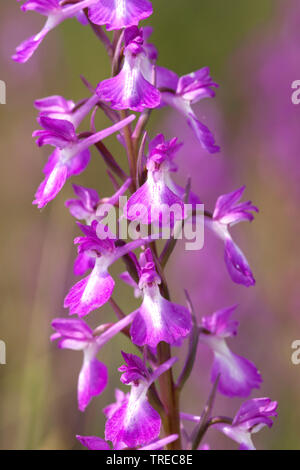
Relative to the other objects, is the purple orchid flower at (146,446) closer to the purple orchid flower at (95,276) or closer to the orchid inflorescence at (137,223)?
the orchid inflorescence at (137,223)

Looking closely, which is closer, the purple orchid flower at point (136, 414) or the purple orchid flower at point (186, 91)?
the purple orchid flower at point (136, 414)

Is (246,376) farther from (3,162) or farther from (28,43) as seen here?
(3,162)

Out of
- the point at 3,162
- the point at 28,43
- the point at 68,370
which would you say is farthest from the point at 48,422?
the point at 3,162

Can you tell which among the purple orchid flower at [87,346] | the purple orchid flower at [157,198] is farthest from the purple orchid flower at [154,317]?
the purple orchid flower at [87,346]

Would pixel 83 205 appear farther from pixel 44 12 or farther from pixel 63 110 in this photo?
pixel 44 12

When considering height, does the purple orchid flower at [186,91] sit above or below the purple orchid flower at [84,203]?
above

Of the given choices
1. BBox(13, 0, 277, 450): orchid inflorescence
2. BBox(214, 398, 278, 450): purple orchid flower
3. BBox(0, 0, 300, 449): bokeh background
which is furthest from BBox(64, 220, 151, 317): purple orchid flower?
BBox(0, 0, 300, 449): bokeh background
